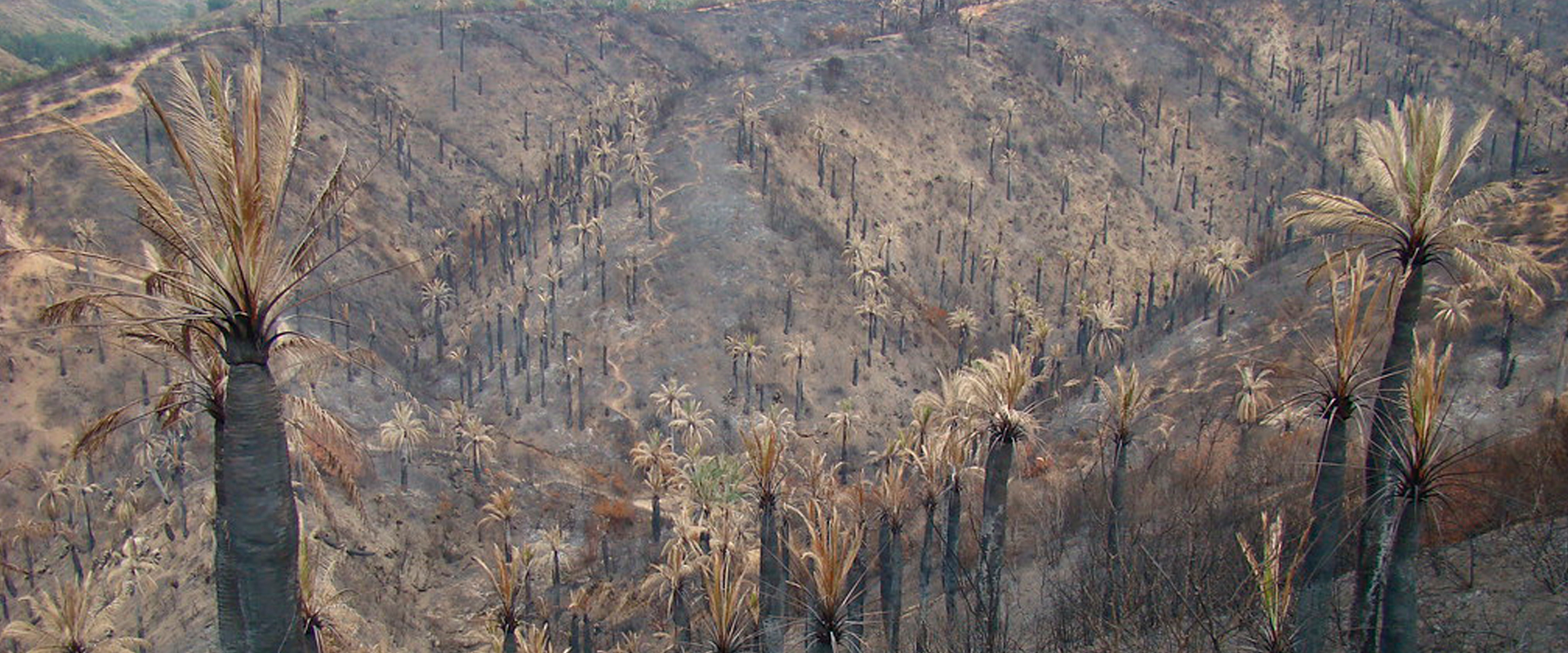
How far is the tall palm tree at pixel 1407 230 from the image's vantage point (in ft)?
51.9

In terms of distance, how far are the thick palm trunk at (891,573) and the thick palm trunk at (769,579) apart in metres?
5.00

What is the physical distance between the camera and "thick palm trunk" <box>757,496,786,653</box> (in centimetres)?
3019

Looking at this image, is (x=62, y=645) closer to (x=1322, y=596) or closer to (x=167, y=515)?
(x=167, y=515)

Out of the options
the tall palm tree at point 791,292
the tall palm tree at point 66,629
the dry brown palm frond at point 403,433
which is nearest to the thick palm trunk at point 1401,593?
the tall palm tree at point 66,629

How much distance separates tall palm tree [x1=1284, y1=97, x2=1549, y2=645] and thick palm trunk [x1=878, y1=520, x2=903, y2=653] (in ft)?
66.4

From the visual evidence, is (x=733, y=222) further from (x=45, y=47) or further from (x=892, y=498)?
(x=45, y=47)

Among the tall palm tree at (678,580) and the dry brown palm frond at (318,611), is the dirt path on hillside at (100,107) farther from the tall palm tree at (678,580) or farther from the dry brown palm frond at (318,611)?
the dry brown palm frond at (318,611)

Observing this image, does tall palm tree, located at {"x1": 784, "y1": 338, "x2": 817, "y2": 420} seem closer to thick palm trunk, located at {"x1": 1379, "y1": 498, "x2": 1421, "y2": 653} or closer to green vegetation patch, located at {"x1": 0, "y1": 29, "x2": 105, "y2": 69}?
thick palm trunk, located at {"x1": 1379, "y1": 498, "x2": 1421, "y2": 653}

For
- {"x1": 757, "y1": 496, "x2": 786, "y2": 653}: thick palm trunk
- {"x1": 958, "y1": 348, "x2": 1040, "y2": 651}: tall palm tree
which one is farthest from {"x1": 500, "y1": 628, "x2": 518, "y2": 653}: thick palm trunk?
{"x1": 958, "y1": 348, "x2": 1040, "y2": 651}: tall palm tree

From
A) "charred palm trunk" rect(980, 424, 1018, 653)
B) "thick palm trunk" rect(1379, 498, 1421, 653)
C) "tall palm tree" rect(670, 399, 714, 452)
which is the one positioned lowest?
"tall palm tree" rect(670, 399, 714, 452)

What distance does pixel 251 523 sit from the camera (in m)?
8.91

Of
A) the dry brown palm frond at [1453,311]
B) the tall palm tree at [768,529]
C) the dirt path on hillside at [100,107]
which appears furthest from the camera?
the dirt path on hillside at [100,107]

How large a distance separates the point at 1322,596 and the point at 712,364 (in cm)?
6421

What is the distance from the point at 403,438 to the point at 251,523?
58416mm
